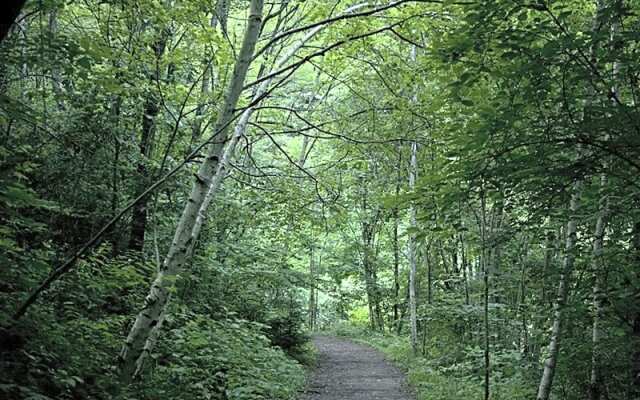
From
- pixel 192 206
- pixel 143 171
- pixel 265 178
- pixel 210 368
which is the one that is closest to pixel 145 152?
pixel 143 171

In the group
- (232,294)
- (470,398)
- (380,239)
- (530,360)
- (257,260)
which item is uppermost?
(380,239)

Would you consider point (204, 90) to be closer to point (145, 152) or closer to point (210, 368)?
point (145, 152)

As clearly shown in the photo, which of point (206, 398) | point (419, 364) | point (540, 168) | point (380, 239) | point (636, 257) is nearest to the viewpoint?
point (540, 168)

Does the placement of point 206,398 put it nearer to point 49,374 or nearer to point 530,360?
point 49,374

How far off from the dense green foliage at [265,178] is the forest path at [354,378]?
49 centimetres

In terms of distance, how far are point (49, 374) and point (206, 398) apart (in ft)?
8.49

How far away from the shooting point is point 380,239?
25.6 meters

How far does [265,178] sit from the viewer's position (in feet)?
27.1

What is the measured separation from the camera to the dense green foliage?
4188mm

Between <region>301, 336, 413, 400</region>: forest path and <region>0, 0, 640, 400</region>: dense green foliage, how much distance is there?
0.49m

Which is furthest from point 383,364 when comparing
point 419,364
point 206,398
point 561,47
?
point 561,47

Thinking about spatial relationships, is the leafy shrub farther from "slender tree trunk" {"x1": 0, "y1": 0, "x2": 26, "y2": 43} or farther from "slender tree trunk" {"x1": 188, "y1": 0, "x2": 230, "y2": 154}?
"slender tree trunk" {"x1": 0, "y1": 0, "x2": 26, "y2": 43}

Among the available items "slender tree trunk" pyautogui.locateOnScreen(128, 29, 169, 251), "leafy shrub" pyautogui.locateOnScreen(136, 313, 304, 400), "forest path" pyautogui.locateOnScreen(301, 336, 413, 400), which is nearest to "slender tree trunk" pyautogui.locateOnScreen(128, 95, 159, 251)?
"slender tree trunk" pyautogui.locateOnScreen(128, 29, 169, 251)

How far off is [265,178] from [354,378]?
6.09 m
